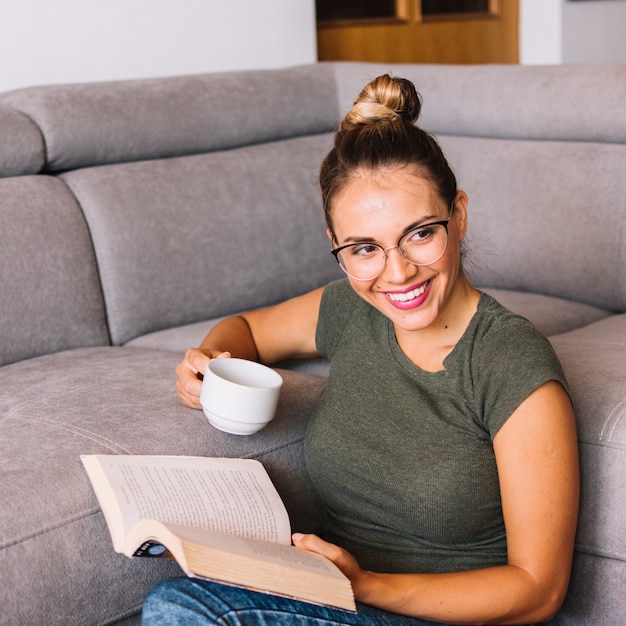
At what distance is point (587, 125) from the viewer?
7.39 feet

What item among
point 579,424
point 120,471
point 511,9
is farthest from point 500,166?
point 511,9

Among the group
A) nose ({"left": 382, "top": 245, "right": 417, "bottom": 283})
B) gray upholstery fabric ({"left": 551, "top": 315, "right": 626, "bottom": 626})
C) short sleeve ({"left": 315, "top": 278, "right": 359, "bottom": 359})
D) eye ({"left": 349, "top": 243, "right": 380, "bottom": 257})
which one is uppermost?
eye ({"left": 349, "top": 243, "right": 380, "bottom": 257})

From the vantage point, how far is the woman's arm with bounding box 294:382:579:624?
3.72ft

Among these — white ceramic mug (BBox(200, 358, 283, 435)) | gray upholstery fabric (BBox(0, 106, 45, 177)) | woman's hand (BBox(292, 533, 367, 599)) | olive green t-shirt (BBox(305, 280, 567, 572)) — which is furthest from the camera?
gray upholstery fabric (BBox(0, 106, 45, 177))

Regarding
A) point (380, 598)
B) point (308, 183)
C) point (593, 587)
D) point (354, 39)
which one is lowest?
point (593, 587)

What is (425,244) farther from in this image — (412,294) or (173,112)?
(173,112)

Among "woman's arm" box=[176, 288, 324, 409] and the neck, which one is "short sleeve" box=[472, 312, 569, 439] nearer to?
the neck

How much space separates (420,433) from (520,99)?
132 cm

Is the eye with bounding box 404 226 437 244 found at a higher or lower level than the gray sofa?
higher

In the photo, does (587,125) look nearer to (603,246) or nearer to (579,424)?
(603,246)

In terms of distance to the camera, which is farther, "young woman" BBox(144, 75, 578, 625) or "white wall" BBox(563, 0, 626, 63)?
"white wall" BBox(563, 0, 626, 63)

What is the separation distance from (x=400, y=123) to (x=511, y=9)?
3.52 m

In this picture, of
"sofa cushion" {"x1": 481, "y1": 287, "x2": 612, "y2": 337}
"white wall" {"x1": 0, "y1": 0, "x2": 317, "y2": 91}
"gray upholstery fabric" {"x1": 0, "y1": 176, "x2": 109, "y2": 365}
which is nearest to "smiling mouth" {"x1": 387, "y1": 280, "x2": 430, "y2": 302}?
"sofa cushion" {"x1": 481, "y1": 287, "x2": 612, "y2": 337}

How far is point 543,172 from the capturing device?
7.47ft
